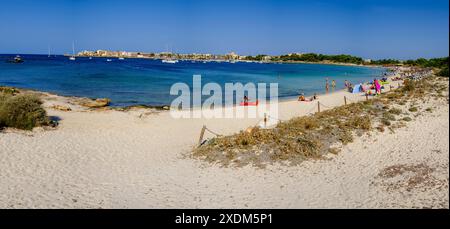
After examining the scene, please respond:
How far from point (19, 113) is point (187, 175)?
351 inches

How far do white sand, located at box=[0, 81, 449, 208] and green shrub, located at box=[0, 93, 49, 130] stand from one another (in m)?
0.60

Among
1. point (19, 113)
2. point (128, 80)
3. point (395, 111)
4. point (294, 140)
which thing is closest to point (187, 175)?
point (294, 140)

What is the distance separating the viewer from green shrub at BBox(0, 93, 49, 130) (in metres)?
14.8

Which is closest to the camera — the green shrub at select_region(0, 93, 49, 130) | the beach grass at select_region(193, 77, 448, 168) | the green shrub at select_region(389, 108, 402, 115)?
the beach grass at select_region(193, 77, 448, 168)

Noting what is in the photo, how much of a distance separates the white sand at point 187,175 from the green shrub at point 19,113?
601mm

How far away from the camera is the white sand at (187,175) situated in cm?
829

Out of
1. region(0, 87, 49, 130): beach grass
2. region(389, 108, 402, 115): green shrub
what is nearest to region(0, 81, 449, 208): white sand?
region(0, 87, 49, 130): beach grass

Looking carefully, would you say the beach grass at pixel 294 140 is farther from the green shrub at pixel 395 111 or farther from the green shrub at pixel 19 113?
the green shrub at pixel 19 113

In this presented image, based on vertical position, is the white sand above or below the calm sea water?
below

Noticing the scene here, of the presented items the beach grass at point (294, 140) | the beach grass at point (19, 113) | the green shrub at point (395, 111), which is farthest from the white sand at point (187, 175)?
the green shrub at point (395, 111)

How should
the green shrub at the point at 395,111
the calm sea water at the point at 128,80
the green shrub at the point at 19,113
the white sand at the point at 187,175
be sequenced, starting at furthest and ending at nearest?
the calm sea water at the point at 128,80 < the green shrub at the point at 395,111 < the green shrub at the point at 19,113 < the white sand at the point at 187,175

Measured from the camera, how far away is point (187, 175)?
10.6 meters

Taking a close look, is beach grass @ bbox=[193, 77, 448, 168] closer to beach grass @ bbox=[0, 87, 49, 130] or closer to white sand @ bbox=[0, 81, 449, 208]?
white sand @ bbox=[0, 81, 449, 208]
